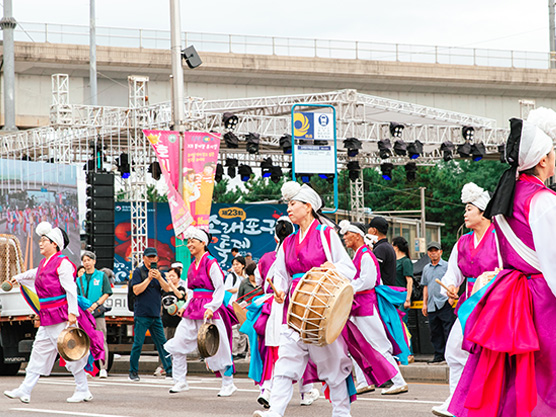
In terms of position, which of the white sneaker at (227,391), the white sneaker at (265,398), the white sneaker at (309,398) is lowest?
the white sneaker at (227,391)

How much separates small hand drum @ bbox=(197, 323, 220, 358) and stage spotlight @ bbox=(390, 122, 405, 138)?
19.5 metres

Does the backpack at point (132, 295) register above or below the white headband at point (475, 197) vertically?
below

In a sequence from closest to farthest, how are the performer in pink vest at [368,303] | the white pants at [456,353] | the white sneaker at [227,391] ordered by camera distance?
the white pants at [456,353], the performer in pink vest at [368,303], the white sneaker at [227,391]

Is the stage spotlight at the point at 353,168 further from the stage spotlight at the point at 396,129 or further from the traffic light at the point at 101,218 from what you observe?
the traffic light at the point at 101,218

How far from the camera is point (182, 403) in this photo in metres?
10.5

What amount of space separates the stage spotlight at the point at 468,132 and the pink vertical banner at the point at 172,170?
14.8 metres

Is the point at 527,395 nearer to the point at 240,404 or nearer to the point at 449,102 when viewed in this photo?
the point at 240,404

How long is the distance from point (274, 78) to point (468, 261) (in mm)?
29790

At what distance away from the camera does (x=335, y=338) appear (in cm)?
752

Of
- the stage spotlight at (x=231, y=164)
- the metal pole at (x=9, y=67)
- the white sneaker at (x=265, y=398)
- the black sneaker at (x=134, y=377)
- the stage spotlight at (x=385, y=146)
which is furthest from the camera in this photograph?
the stage spotlight at (x=231, y=164)

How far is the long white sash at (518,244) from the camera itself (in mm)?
4922

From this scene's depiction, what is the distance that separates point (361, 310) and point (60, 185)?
45.1 feet

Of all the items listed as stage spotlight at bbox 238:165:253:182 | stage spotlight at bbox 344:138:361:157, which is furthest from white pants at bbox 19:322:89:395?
stage spotlight at bbox 238:165:253:182

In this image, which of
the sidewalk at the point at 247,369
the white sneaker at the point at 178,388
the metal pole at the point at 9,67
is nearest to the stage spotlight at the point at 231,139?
the metal pole at the point at 9,67
